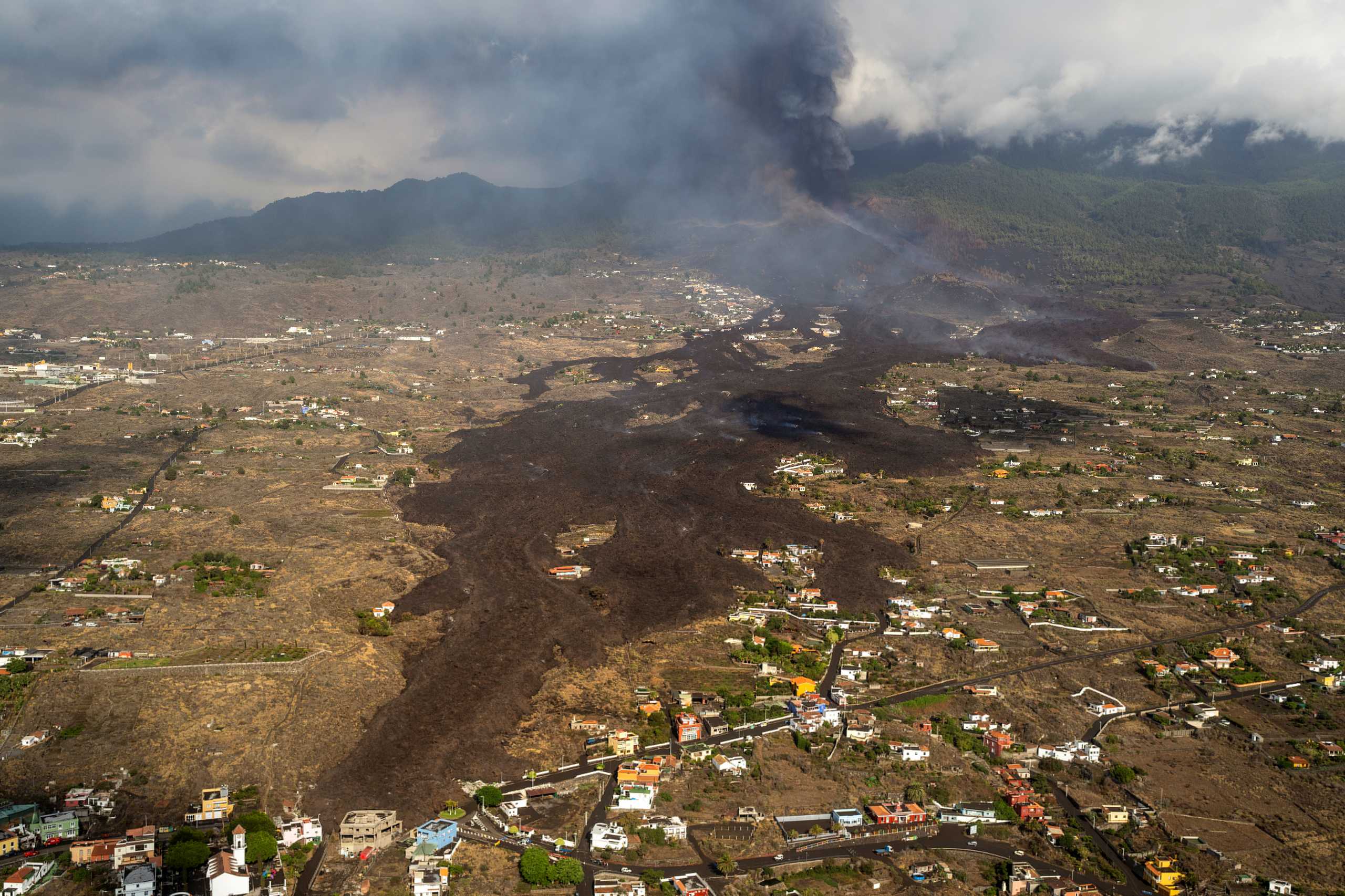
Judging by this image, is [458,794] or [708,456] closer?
[458,794]

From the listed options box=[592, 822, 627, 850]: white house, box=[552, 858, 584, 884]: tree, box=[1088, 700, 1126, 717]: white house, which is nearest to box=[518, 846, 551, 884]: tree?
box=[552, 858, 584, 884]: tree

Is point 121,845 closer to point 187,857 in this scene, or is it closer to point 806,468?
point 187,857

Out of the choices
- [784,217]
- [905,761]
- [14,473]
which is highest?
[784,217]

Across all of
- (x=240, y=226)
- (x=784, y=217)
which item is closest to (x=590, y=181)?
(x=784, y=217)

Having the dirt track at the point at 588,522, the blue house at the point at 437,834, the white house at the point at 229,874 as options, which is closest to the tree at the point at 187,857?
the white house at the point at 229,874

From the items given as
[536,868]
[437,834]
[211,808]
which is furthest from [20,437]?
[536,868]

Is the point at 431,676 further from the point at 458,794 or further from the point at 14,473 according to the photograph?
the point at 14,473
